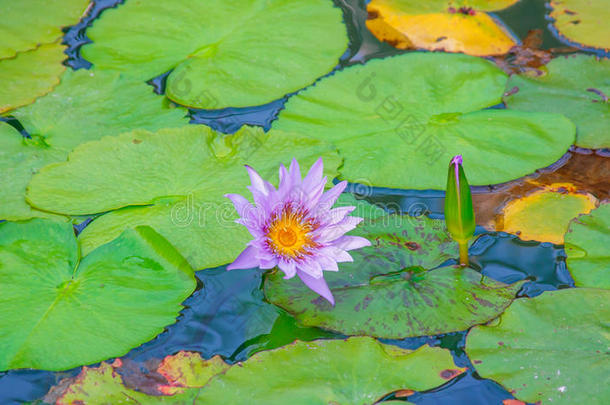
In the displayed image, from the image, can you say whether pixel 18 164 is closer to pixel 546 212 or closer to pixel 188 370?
pixel 188 370

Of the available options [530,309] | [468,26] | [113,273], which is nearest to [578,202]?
[530,309]

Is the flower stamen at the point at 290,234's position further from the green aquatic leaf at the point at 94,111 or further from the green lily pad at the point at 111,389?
the green aquatic leaf at the point at 94,111

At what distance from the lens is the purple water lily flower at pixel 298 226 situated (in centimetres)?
210

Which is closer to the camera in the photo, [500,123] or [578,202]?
[578,202]

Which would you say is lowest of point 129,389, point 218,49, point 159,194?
point 129,389

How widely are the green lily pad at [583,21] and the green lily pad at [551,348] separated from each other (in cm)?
217

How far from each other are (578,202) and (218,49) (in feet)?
7.36

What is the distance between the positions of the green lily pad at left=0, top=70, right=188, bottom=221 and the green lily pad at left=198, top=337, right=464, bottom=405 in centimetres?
149

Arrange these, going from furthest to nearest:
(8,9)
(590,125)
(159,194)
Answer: (8,9)
(590,125)
(159,194)

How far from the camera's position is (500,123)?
10.3 feet

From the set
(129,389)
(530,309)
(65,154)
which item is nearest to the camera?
(129,389)

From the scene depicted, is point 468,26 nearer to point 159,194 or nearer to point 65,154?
point 159,194

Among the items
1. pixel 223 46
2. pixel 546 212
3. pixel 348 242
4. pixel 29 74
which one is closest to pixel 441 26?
pixel 223 46

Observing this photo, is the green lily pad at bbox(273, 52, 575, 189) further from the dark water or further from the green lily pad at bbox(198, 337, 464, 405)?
the green lily pad at bbox(198, 337, 464, 405)
